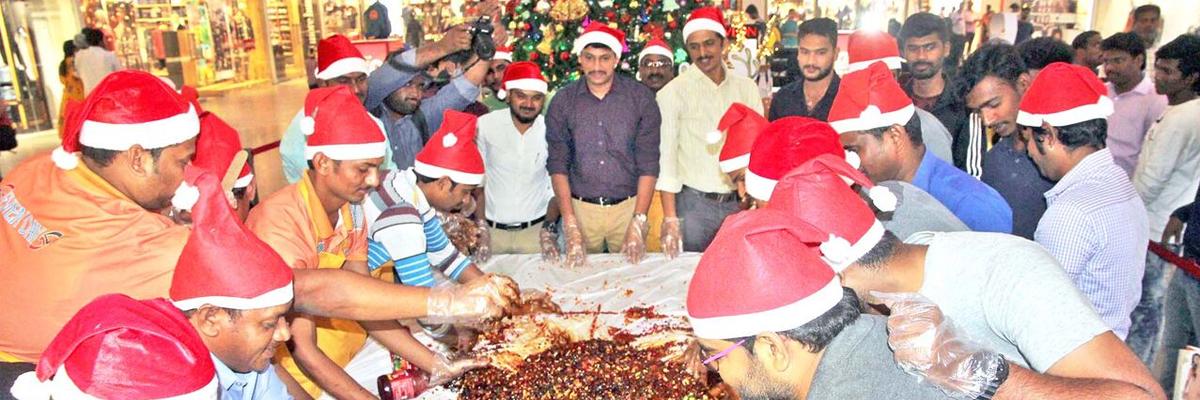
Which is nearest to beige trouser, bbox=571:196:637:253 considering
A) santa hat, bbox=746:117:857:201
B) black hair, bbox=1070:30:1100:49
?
santa hat, bbox=746:117:857:201

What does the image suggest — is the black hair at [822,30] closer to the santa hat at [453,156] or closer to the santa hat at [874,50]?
the santa hat at [874,50]

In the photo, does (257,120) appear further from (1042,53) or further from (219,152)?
(1042,53)

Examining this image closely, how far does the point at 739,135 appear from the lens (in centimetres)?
314

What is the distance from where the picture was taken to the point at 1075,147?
225cm

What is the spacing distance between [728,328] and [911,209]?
3.42 ft

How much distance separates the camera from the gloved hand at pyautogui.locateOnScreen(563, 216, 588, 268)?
3726 millimetres

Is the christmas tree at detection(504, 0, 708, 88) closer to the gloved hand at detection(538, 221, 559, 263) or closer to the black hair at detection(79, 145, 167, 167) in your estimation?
the gloved hand at detection(538, 221, 559, 263)

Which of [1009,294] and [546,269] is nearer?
[1009,294]

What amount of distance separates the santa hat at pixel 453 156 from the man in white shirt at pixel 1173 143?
12.1 ft

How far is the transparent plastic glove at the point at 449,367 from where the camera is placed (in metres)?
2.59

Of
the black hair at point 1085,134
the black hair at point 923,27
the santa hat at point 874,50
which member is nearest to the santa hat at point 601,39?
the santa hat at point 874,50

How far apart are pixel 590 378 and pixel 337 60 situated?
2.48 meters

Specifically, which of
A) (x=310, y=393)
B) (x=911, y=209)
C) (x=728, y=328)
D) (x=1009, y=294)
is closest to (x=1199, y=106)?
(x=911, y=209)

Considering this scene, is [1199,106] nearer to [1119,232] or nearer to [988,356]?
[1119,232]
